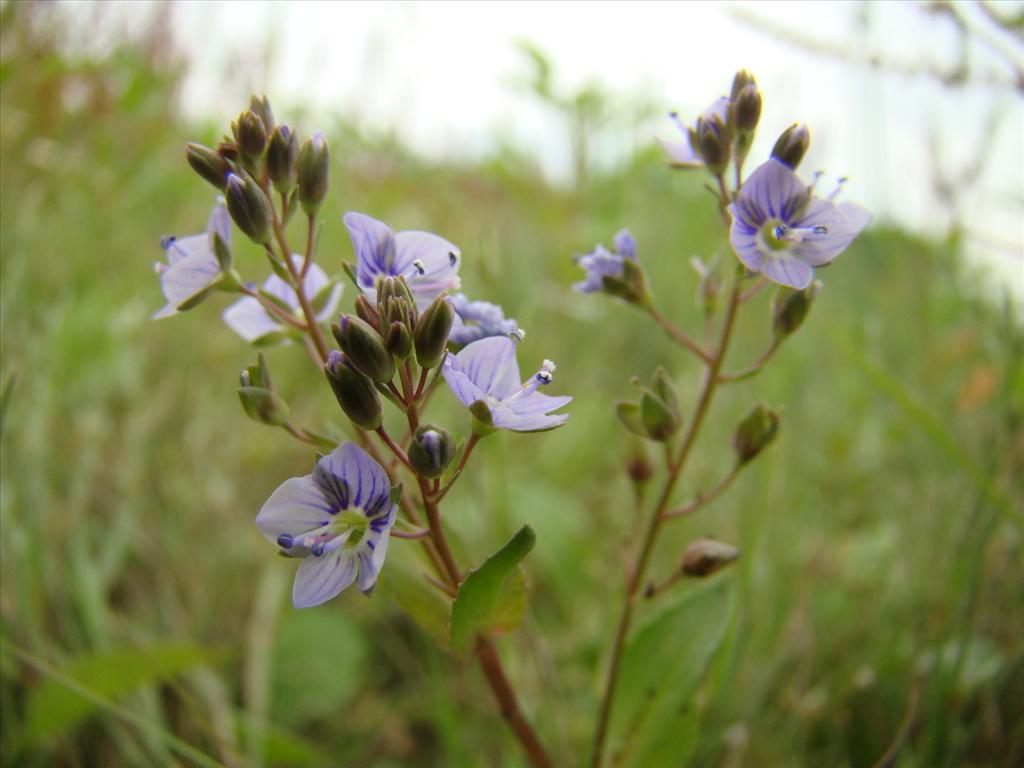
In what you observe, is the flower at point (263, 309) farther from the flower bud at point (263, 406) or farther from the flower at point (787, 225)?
the flower at point (787, 225)

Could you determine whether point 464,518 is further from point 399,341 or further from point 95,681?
point 399,341

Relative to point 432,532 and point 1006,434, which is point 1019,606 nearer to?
point 1006,434

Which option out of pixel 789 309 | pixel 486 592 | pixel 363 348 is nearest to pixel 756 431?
pixel 789 309

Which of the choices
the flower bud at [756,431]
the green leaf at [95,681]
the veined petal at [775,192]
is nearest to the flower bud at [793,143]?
the veined petal at [775,192]

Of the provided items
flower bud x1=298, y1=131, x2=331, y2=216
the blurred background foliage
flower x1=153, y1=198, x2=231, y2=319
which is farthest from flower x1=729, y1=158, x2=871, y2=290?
flower x1=153, y1=198, x2=231, y2=319

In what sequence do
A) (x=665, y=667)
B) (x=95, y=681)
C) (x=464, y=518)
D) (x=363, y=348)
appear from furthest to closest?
(x=464, y=518) < (x=95, y=681) < (x=665, y=667) < (x=363, y=348)

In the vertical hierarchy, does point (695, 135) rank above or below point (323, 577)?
above
